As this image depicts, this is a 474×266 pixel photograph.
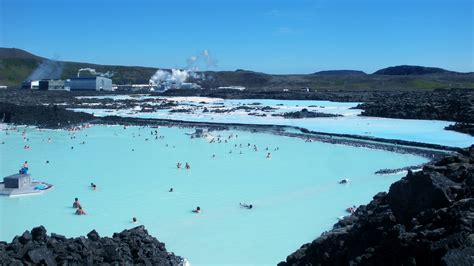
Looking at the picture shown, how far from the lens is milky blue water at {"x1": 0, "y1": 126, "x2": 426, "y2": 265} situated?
892 cm

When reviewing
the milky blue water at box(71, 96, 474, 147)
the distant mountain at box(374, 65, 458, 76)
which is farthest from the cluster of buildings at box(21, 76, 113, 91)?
the distant mountain at box(374, 65, 458, 76)

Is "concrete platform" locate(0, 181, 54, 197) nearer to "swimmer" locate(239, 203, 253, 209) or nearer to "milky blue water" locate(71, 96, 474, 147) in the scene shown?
"swimmer" locate(239, 203, 253, 209)

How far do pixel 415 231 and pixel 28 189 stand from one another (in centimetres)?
905

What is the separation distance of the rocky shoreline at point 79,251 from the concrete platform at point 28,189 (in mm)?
5238

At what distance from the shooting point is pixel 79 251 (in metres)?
5.95

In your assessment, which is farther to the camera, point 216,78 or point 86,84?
point 216,78

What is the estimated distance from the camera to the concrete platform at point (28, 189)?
11.1 metres

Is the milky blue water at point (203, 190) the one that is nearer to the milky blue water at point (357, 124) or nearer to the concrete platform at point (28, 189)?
the concrete platform at point (28, 189)

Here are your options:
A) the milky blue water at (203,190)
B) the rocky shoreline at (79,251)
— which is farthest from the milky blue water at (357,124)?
the rocky shoreline at (79,251)

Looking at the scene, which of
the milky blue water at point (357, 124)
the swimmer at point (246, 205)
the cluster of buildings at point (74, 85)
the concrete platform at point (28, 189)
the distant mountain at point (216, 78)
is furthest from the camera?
the distant mountain at point (216, 78)

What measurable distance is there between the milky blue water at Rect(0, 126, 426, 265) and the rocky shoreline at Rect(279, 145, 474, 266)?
7.33ft

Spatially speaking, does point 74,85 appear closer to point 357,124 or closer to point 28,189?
point 357,124

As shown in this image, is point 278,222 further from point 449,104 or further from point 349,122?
point 449,104

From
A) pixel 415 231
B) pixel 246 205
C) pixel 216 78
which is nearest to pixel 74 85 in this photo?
pixel 216 78
